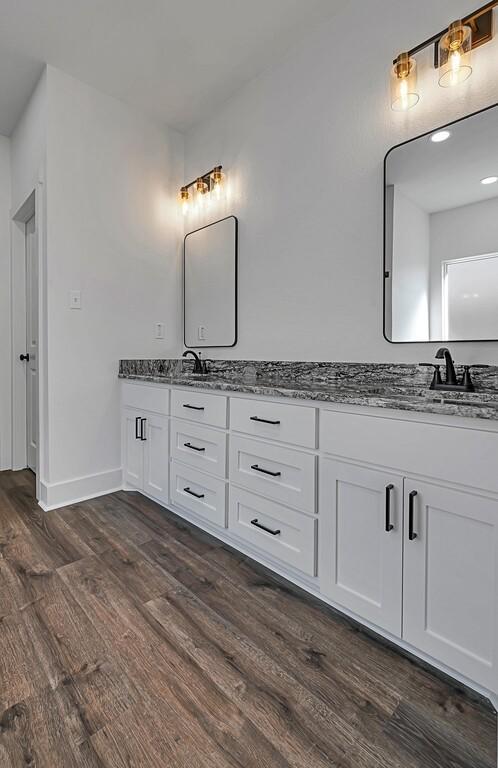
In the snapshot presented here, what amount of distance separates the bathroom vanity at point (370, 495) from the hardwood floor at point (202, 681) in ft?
0.45

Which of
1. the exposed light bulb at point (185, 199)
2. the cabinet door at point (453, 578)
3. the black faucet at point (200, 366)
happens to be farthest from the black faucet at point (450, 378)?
the exposed light bulb at point (185, 199)

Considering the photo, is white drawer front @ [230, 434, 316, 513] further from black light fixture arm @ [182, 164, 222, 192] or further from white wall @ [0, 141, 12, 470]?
white wall @ [0, 141, 12, 470]

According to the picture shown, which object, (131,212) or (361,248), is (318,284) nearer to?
(361,248)

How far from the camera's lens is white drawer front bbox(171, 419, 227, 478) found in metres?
1.94

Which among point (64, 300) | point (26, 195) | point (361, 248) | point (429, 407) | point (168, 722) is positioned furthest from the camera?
point (26, 195)

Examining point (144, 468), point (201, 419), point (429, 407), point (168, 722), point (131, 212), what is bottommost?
point (168, 722)

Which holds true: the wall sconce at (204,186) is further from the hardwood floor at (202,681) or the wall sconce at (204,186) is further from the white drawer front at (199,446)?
the hardwood floor at (202,681)

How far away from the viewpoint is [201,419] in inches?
81.0

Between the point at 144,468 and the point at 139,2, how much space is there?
250cm

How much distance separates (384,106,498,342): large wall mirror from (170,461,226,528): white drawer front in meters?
1.11

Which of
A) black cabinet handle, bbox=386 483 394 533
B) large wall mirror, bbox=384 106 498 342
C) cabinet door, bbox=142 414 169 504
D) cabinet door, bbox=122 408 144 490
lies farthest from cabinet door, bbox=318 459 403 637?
cabinet door, bbox=122 408 144 490

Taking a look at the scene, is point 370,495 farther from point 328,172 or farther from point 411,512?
point 328,172

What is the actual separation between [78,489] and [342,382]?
185 centimetres

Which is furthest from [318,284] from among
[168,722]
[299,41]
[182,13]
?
[168,722]
